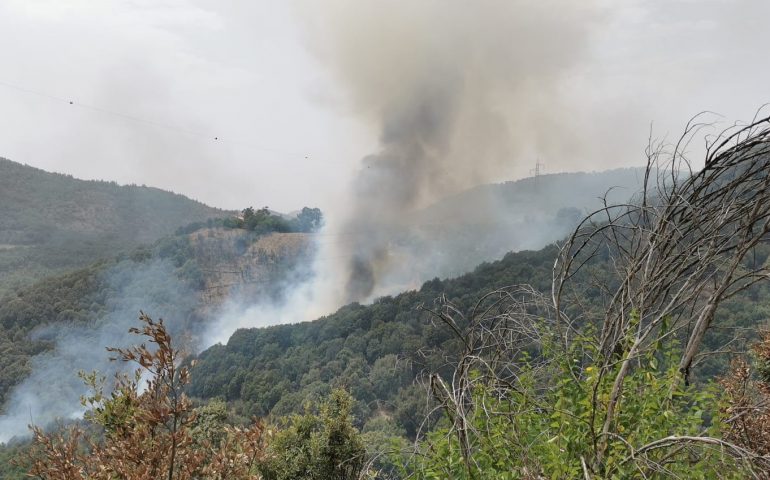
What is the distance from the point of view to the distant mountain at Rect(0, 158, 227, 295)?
85.3m

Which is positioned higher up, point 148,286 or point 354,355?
point 148,286

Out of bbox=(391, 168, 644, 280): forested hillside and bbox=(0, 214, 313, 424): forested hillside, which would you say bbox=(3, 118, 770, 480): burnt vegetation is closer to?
bbox=(0, 214, 313, 424): forested hillside

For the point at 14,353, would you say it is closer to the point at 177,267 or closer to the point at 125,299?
the point at 125,299

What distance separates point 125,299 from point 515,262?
51019 millimetres

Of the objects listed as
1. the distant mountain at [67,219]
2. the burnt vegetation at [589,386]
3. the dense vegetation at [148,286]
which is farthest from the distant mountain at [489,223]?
the burnt vegetation at [589,386]

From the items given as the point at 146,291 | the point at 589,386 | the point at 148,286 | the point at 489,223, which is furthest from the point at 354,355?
the point at 489,223

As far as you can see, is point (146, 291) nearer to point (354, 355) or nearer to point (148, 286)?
point (148, 286)

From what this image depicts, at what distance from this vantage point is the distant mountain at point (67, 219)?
280 feet

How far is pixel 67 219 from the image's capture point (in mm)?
101938

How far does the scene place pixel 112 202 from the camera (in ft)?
376

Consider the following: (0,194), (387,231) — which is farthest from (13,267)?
(387,231)

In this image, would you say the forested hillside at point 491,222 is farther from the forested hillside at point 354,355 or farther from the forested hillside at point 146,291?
the forested hillside at point 354,355

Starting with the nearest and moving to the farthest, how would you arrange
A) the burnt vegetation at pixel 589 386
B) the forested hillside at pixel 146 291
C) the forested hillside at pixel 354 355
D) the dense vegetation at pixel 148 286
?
the burnt vegetation at pixel 589 386 → the forested hillside at pixel 354 355 → the forested hillside at pixel 146 291 → the dense vegetation at pixel 148 286

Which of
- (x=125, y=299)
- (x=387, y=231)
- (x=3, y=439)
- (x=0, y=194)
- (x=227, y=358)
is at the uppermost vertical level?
(x=0, y=194)
